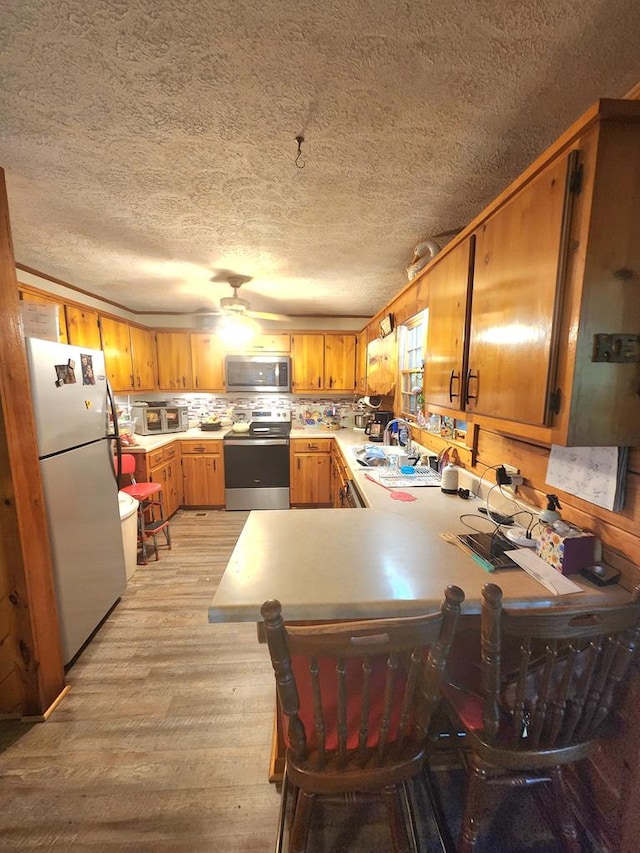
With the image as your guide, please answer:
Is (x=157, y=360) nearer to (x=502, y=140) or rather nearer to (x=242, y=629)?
(x=242, y=629)

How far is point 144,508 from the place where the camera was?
3031mm

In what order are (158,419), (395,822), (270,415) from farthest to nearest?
(270,415), (158,419), (395,822)

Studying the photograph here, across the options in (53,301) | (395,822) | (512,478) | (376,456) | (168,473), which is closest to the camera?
(395,822)

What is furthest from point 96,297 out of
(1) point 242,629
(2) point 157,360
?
(1) point 242,629

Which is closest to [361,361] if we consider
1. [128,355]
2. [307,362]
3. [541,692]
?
[307,362]

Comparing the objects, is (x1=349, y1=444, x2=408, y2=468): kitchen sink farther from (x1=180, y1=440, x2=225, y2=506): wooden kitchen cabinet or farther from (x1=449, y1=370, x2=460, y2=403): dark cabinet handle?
(x1=180, y1=440, x2=225, y2=506): wooden kitchen cabinet

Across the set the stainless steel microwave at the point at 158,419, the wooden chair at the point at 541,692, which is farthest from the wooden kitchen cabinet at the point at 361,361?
the wooden chair at the point at 541,692

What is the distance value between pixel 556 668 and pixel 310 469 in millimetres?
3183

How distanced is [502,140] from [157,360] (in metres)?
3.97

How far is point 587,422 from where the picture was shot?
82 cm

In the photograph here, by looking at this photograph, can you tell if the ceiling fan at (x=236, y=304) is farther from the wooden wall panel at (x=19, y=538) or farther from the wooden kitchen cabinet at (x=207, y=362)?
the wooden wall panel at (x=19, y=538)

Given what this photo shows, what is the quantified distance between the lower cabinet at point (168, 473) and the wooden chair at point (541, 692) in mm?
3126

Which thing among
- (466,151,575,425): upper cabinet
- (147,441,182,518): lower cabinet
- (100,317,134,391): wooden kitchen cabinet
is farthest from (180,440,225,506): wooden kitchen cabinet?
(466,151,575,425): upper cabinet

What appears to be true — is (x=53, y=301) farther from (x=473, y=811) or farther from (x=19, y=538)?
(x=473, y=811)
